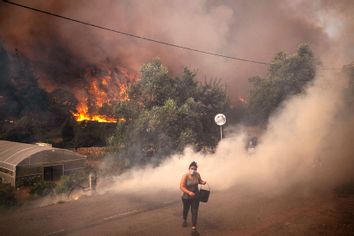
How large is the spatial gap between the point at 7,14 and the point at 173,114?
45659 millimetres

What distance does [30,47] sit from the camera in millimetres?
53781

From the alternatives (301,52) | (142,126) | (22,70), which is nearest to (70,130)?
(22,70)

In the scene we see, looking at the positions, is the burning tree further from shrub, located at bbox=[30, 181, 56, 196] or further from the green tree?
the green tree

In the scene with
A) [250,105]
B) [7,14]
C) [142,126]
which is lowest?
[142,126]

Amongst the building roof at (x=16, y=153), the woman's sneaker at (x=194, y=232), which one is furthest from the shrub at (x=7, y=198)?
the woman's sneaker at (x=194, y=232)

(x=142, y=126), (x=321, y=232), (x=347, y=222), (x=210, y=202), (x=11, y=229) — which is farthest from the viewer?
(x=142, y=126)

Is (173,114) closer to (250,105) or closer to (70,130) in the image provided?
(250,105)

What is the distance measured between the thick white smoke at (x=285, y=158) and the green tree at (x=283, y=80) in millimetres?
10832

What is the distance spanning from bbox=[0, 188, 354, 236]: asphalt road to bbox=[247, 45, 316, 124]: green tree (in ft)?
71.1

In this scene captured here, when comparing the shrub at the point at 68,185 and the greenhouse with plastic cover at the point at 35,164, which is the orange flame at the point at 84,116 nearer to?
the greenhouse with plastic cover at the point at 35,164

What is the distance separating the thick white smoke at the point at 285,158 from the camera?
14102 millimetres

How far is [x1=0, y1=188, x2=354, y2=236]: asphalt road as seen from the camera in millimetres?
7820

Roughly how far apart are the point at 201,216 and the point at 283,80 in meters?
25.4

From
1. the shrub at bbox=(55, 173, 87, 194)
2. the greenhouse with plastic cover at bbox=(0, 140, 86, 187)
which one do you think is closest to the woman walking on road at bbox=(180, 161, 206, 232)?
the shrub at bbox=(55, 173, 87, 194)
